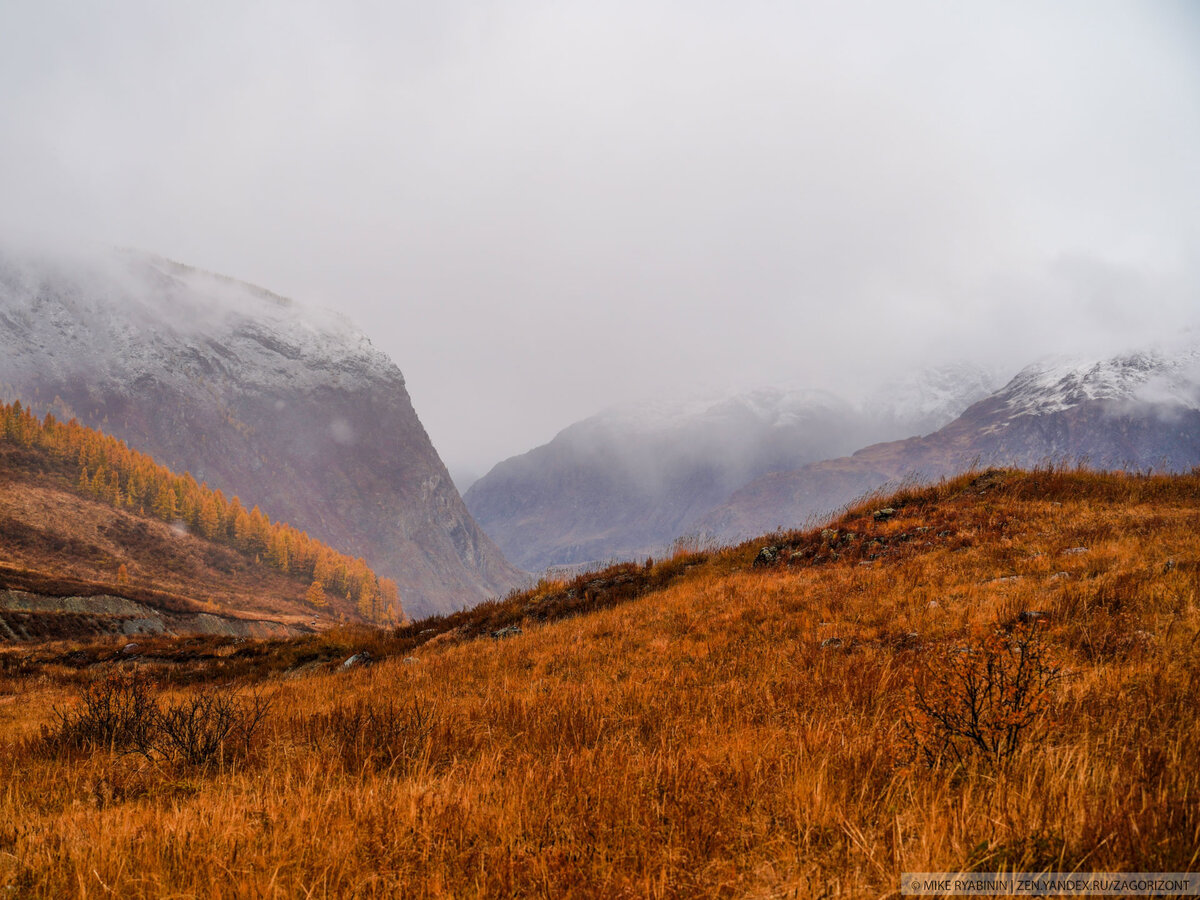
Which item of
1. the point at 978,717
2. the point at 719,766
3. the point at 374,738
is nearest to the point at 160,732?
the point at 374,738

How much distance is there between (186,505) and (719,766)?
188666mm

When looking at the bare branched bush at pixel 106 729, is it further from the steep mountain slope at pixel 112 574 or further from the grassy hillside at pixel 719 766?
the steep mountain slope at pixel 112 574

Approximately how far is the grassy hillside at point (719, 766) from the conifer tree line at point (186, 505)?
535ft

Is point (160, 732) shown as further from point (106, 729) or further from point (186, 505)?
point (186, 505)

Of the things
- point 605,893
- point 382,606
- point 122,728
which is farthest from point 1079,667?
point 382,606

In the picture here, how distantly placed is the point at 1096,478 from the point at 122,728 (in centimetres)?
1867

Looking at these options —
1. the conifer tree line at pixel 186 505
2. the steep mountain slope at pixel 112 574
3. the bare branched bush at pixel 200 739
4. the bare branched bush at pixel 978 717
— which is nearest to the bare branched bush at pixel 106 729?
the bare branched bush at pixel 200 739

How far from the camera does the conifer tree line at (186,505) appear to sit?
13675 cm

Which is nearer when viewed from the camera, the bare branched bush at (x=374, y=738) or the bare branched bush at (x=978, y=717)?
the bare branched bush at (x=978, y=717)

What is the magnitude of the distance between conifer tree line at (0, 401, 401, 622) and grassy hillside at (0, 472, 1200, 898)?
163 metres

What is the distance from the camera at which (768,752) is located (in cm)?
319

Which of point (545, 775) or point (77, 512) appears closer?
point (545, 775)

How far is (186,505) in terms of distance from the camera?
152 m

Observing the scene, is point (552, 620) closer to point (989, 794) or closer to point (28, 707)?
point (28, 707)
